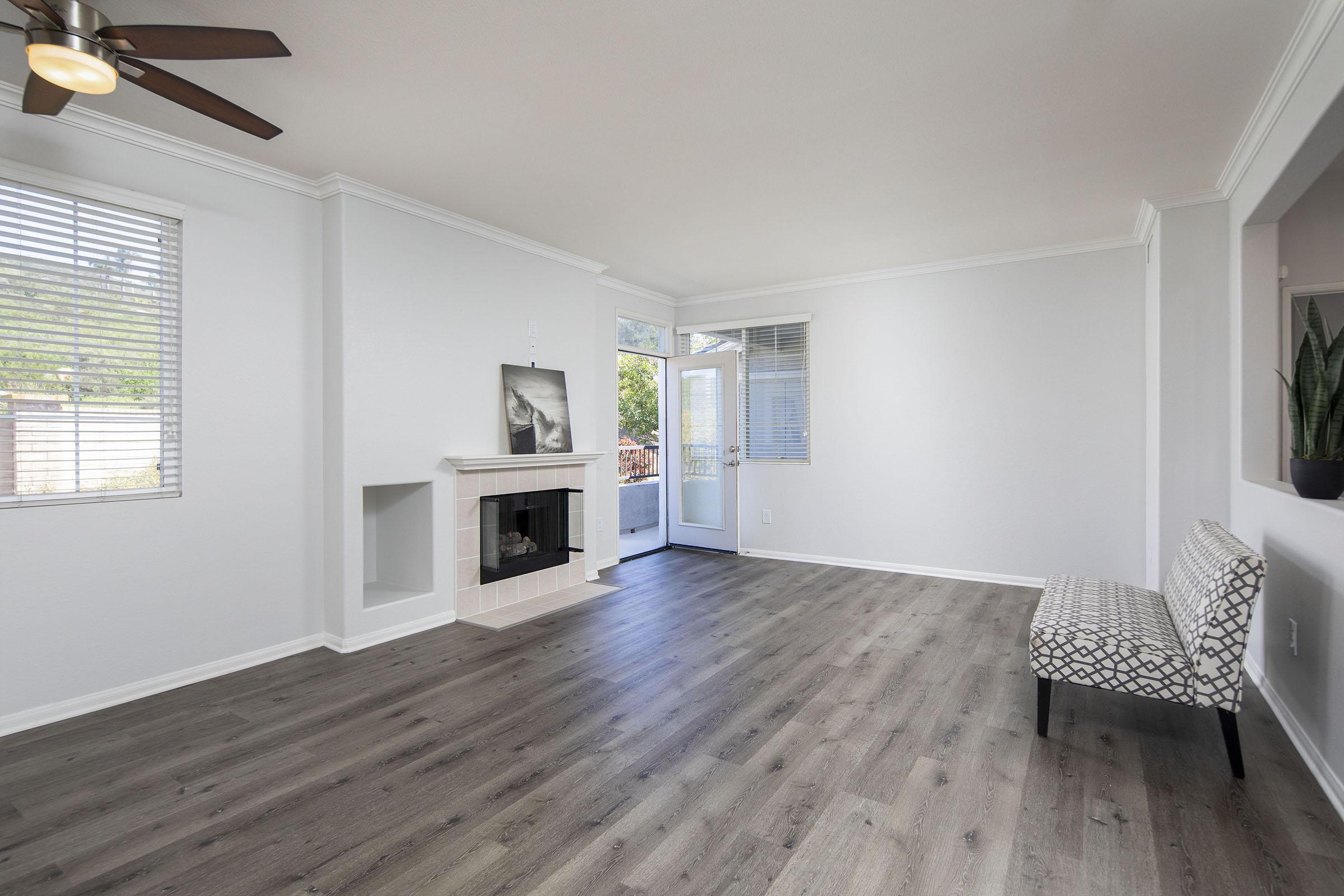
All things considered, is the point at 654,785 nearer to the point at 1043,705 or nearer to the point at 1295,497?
the point at 1043,705

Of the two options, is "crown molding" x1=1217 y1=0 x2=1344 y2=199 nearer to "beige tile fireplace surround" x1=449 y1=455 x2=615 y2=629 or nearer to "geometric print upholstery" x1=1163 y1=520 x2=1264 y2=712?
"geometric print upholstery" x1=1163 y1=520 x2=1264 y2=712

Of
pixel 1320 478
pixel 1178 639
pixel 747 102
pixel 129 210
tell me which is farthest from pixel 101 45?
pixel 1320 478

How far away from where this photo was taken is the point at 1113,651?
2.47 m

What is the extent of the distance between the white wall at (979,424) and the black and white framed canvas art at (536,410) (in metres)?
2.25

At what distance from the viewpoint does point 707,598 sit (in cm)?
477

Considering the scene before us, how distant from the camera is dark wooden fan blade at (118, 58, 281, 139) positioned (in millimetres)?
2066

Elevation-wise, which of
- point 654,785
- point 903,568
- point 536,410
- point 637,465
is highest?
point 536,410

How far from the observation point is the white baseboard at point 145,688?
2732mm

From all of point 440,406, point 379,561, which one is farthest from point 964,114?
point 379,561

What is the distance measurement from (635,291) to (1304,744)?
17.8ft

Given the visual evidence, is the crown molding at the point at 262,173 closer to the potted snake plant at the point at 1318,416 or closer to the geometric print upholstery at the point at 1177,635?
the geometric print upholstery at the point at 1177,635

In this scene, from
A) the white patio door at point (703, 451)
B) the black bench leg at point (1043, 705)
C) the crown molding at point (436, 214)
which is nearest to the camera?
the black bench leg at point (1043, 705)

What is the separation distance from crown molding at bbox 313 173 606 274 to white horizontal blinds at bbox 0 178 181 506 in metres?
0.81

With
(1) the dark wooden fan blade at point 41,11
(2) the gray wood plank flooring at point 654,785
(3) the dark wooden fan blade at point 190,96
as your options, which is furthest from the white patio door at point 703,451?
(1) the dark wooden fan blade at point 41,11
